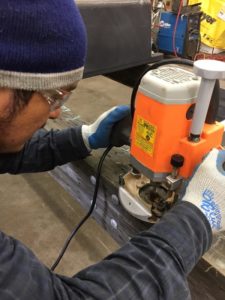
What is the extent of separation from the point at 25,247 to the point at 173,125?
39 centimetres

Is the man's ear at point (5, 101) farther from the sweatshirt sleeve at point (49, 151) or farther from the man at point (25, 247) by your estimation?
the sweatshirt sleeve at point (49, 151)

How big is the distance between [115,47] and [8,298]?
3.92 ft

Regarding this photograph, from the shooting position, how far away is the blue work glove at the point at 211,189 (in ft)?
2.34

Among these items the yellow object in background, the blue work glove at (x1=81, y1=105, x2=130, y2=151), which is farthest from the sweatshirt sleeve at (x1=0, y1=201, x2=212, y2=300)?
the yellow object in background

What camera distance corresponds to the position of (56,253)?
5.31 feet

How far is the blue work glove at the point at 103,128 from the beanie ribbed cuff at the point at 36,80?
0.39m

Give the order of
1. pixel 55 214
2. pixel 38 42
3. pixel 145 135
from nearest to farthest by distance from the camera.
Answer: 1. pixel 38 42
2. pixel 145 135
3. pixel 55 214

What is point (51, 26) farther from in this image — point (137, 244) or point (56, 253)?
point (56, 253)

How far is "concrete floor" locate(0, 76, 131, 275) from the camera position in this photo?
1.62 m

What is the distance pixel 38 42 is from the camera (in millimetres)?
515

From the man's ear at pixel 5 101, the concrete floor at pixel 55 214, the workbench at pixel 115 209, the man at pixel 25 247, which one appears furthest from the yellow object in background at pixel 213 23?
the man's ear at pixel 5 101

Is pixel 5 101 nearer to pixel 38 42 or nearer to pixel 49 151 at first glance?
pixel 38 42

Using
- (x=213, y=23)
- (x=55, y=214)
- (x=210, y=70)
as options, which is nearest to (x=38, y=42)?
(x=210, y=70)

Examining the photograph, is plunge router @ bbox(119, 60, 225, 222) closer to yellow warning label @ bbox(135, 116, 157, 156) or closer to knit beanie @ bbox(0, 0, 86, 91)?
yellow warning label @ bbox(135, 116, 157, 156)
